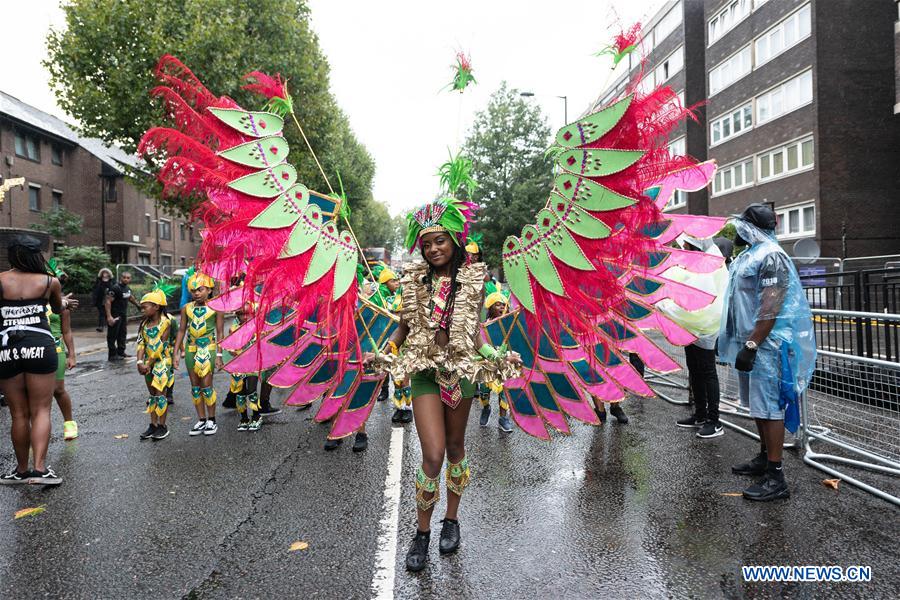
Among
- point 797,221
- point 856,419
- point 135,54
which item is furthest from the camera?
point 797,221

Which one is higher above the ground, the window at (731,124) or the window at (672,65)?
the window at (672,65)

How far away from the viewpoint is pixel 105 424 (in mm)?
6500

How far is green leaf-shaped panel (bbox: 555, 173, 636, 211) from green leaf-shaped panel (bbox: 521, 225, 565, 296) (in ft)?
0.94

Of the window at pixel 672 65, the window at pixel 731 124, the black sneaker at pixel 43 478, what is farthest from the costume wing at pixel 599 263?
the window at pixel 672 65

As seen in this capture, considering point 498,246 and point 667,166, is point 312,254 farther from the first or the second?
point 498,246

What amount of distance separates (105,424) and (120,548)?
3.79 metres

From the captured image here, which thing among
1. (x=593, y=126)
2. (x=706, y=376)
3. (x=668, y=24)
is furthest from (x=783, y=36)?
(x=593, y=126)

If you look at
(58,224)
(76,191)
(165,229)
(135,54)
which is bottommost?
(58,224)

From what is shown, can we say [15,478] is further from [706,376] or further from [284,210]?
[706,376]

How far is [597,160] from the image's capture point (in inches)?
110

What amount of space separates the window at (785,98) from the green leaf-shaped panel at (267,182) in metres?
26.0

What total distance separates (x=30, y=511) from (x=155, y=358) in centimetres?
201

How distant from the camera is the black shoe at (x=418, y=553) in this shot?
301 centimetres

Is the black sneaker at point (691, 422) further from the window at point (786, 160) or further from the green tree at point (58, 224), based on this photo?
the green tree at point (58, 224)
